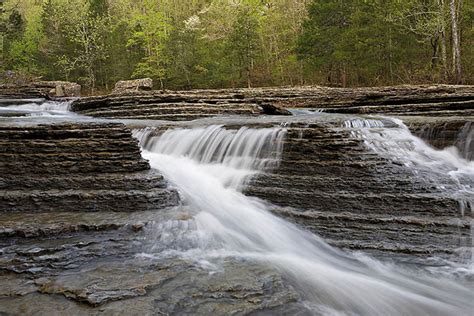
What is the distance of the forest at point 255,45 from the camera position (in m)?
A: 21.1

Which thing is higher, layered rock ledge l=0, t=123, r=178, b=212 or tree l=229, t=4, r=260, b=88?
tree l=229, t=4, r=260, b=88

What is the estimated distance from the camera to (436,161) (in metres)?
6.51

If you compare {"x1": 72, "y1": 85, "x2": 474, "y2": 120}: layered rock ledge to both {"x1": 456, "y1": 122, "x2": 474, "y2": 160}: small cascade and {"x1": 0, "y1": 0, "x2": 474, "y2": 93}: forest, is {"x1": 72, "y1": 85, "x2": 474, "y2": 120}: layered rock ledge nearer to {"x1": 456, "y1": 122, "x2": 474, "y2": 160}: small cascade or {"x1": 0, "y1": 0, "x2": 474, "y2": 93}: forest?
{"x1": 456, "y1": 122, "x2": 474, "y2": 160}: small cascade

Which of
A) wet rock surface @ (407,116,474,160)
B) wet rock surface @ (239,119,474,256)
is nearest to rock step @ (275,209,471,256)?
wet rock surface @ (239,119,474,256)

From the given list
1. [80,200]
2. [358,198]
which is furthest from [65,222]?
[358,198]

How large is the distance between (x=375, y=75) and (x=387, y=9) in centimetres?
456

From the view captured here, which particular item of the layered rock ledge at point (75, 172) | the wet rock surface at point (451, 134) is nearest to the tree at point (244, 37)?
the wet rock surface at point (451, 134)

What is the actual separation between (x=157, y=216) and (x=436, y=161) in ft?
16.0

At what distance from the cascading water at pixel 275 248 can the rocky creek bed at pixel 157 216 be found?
19cm

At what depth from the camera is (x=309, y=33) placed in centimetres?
2456

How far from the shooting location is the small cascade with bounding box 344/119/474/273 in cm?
509

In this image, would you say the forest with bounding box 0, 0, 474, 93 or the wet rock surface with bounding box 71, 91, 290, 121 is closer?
the wet rock surface with bounding box 71, 91, 290, 121

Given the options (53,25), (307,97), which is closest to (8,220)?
(307,97)

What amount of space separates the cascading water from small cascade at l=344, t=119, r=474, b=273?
40.1 inches
